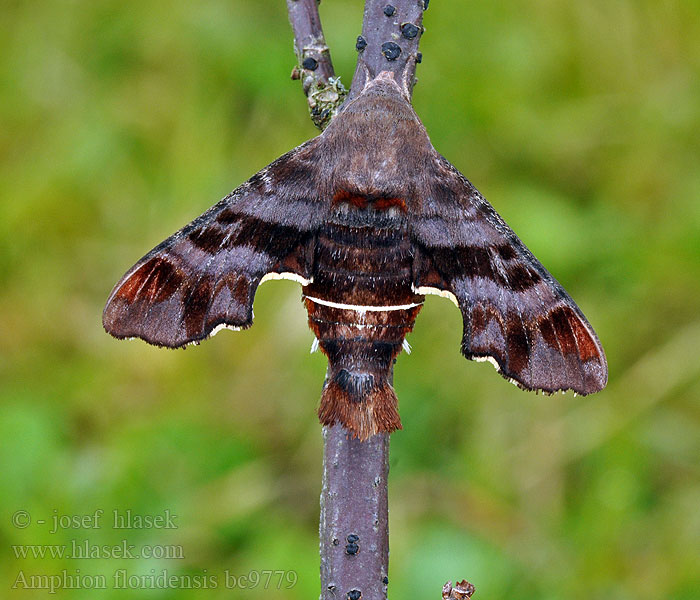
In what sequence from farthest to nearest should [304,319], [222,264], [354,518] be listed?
[304,319]
[222,264]
[354,518]

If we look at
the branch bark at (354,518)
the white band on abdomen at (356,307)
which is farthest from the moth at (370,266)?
the branch bark at (354,518)

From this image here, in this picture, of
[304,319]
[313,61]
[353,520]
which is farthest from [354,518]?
[304,319]

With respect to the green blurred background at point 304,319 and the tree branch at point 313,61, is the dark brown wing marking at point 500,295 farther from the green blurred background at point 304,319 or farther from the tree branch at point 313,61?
the green blurred background at point 304,319

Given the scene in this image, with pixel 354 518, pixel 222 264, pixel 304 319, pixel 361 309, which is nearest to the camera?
pixel 354 518

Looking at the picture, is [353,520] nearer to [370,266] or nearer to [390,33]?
[370,266]

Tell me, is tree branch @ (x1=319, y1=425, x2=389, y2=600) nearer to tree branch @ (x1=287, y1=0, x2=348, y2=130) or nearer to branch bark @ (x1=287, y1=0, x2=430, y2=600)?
branch bark @ (x1=287, y1=0, x2=430, y2=600)

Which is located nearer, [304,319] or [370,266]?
[370,266]

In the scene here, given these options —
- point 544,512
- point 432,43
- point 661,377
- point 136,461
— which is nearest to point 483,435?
point 544,512
